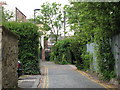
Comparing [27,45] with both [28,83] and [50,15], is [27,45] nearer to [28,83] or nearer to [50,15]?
[28,83]

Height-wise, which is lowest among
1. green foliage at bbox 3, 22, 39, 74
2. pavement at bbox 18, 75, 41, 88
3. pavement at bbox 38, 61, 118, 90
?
pavement at bbox 38, 61, 118, 90

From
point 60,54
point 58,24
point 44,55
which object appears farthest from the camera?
point 44,55

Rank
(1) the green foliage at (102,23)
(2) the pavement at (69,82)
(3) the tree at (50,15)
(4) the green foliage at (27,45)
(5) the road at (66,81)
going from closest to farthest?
(1) the green foliage at (102,23)
(2) the pavement at (69,82)
(5) the road at (66,81)
(4) the green foliage at (27,45)
(3) the tree at (50,15)

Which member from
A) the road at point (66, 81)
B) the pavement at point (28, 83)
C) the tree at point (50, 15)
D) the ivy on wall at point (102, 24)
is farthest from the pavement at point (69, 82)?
the tree at point (50, 15)

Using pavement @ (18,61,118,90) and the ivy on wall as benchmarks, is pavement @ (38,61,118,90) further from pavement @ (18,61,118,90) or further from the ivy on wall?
the ivy on wall

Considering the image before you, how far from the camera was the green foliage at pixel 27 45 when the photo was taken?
63.0ft

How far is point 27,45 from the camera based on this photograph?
19359 mm

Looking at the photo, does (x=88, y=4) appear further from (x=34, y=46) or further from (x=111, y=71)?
(x=34, y=46)

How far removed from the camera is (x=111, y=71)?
1428 cm

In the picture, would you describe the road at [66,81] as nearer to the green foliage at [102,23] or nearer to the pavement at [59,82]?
the pavement at [59,82]

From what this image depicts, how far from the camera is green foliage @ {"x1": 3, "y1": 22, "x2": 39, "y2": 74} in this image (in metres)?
19.2

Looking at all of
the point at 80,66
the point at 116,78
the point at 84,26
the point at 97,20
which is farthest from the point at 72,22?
the point at 80,66

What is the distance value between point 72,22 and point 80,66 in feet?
33.0

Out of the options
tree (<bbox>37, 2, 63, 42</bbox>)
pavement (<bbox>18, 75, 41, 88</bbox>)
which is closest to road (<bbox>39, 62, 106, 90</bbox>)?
pavement (<bbox>18, 75, 41, 88</bbox>)
